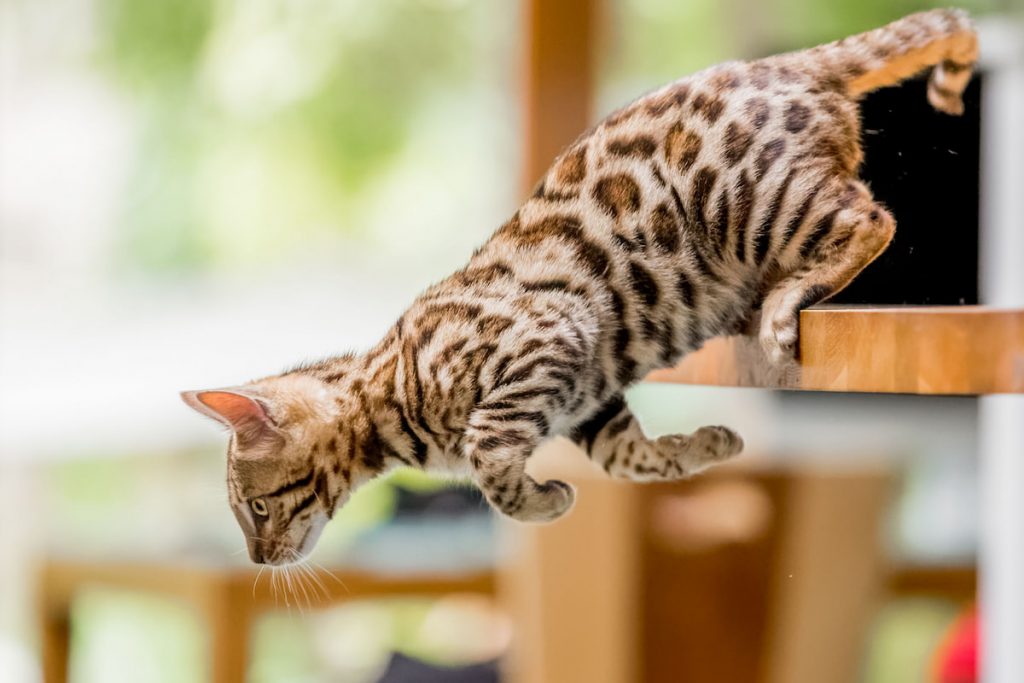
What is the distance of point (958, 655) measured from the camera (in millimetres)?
1857

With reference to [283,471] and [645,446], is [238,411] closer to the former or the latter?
[283,471]

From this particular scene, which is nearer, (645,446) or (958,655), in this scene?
(645,446)

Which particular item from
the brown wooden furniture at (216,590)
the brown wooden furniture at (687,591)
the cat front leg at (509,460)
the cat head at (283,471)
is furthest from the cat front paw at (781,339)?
the brown wooden furniture at (687,591)

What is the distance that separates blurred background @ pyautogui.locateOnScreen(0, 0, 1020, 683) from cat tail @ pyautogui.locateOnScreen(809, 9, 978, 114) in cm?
89

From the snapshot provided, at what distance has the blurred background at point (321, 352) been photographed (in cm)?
198

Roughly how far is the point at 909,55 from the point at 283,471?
45cm

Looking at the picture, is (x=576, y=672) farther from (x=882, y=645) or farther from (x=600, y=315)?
(x=600, y=315)

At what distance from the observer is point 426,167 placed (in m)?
2.45

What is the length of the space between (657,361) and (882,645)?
4.55 ft

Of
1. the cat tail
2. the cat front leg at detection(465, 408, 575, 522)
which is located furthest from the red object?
the cat front leg at detection(465, 408, 575, 522)

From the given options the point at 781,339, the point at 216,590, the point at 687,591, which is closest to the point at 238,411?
the point at 781,339

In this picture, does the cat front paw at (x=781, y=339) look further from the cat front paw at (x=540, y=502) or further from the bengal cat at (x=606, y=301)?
the cat front paw at (x=540, y=502)

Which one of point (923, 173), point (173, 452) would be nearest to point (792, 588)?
point (173, 452)

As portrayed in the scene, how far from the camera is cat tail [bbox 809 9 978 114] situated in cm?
82
